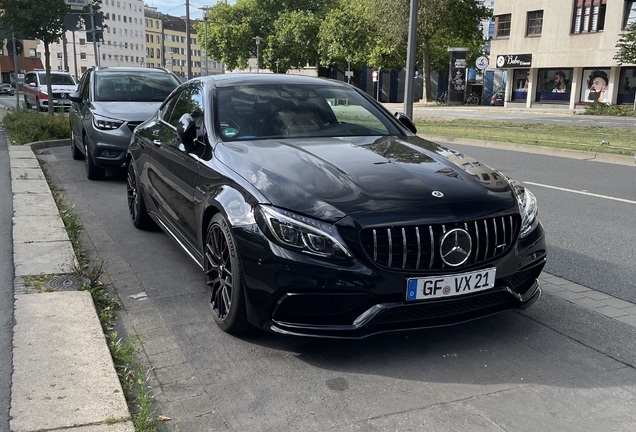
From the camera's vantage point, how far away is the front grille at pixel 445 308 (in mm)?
3408

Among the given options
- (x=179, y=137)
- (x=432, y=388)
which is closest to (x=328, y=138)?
(x=179, y=137)

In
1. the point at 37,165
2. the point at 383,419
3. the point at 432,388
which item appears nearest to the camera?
the point at 383,419

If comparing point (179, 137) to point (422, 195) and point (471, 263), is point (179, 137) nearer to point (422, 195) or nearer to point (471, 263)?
point (422, 195)

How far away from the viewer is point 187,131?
4.71 meters

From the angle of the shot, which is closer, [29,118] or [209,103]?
[209,103]

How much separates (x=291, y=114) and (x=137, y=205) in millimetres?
2398

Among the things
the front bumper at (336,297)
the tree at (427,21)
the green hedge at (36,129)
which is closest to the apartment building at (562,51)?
the tree at (427,21)

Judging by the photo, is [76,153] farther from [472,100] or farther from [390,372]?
[472,100]

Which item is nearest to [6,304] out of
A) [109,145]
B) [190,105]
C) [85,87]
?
[190,105]

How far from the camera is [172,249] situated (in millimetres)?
6004

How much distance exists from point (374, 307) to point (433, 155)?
1413 mm

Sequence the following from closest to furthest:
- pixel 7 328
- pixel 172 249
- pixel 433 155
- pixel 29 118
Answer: pixel 7 328 → pixel 433 155 → pixel 172 249 → pixel 29 118

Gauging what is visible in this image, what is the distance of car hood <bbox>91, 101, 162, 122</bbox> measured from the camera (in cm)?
965

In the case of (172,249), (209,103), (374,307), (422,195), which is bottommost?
(172,249)
